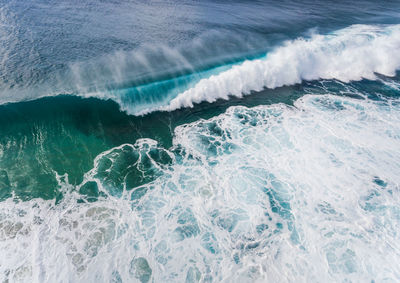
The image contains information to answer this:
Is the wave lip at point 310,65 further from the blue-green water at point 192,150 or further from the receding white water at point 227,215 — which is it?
the receding white water at point 227,215

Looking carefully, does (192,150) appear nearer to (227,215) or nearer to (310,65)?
(227,215)

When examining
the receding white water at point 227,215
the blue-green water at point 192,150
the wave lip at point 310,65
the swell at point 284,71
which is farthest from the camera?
the wave lip at point 310,65

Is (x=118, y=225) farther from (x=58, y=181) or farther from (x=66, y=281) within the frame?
(x=58, y=181)

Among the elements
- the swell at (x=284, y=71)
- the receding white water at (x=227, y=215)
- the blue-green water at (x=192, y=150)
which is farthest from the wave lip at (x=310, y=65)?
the receding white water at (x=227, y=215)

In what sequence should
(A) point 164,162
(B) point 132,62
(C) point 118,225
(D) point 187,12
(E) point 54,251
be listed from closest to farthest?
(E) point 54,251, (C) point 118,225, (A) point 164,162, (B) point 132,62, (D) point 187,12

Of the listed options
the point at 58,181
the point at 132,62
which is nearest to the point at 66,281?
the point at 58,181

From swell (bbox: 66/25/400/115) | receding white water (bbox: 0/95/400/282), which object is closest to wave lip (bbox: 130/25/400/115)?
swell (bbox: 66/25/400/115)
